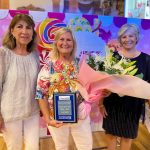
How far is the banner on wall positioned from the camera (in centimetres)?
299

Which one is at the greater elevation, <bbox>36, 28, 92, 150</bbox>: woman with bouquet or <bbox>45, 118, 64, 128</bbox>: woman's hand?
<bbox>36, 28, 92, 150</bbox>: woman with bouquet

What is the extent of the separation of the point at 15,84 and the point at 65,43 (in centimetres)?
46

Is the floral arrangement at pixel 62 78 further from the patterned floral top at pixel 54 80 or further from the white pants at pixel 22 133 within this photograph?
the white pants at pixel 22 133

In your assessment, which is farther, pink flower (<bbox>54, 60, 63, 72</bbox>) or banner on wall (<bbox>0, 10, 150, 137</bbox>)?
banner on wall (<bbox>0, 10, 150, 137</bbox>)

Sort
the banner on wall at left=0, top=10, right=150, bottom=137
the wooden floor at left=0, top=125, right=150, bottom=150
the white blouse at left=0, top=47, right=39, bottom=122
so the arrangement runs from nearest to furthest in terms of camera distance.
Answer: the white blouse at left=0, top=47, right=39, bottom=122
the banner on wall at left=0, top=10, right=150, bottom=137
the wooden floor at left=0, top=125, right=150, bottom=150

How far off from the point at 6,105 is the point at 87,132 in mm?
642

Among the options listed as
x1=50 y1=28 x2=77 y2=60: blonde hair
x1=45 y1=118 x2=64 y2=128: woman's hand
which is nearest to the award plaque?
x1=45 y1=118 x2=64 y2=128: woman's hand

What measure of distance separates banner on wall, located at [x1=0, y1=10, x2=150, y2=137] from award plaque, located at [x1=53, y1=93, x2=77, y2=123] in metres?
1.09

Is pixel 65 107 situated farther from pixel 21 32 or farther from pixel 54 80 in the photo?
pixel 21 32

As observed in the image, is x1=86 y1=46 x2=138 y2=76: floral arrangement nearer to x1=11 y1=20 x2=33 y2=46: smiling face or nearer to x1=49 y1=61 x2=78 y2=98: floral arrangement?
x1=49 y1=61 x2=78 y2=98: floral arrangement

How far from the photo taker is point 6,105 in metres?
1.87

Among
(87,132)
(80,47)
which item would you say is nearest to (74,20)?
(80,47)

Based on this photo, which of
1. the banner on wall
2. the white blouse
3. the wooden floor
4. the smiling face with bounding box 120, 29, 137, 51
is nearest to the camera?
the white blouse

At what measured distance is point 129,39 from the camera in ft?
7.18
